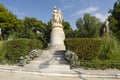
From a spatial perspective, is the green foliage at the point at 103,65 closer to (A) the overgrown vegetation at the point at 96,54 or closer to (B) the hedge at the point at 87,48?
(A) the overgrown vegetation at the point at 96,54

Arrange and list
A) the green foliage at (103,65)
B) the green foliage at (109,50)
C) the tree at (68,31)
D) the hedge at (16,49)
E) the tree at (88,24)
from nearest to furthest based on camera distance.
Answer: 1. the green foliage at (103,65)
2. the green foliage at (109,50)
3. the hedge at (16,49)
4. the tree at (68,31)
5. the tree at (88,24)

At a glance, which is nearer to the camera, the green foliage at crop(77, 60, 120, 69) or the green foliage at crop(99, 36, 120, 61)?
the green foliage at crop(77, 60, 120, 69)

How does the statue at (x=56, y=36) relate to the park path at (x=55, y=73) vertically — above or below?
above

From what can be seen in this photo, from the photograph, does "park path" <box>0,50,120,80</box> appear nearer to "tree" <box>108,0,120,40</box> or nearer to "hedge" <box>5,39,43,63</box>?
"hedge" <box>5,39,43,63</box>

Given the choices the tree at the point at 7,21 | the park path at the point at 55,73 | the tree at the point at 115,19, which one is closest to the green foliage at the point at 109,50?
the park path at the point at 55,73

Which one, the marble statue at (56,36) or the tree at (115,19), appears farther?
the tree at (115,19)

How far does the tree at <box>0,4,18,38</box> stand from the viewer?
43487 mm

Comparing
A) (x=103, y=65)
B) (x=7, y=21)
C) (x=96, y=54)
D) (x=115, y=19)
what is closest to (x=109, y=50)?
(x=96, y=54)

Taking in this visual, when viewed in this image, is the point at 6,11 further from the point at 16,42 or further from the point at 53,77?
the point at 53,77

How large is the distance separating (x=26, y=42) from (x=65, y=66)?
4.28 m

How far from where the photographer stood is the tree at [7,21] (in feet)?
143

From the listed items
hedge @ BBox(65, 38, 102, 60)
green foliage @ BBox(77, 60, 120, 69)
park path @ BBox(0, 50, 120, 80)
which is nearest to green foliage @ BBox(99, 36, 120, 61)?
hedge @ BBox(65, 38, 102, 60)

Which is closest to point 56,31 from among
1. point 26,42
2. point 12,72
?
point 26,42

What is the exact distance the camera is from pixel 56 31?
22.7 metres
